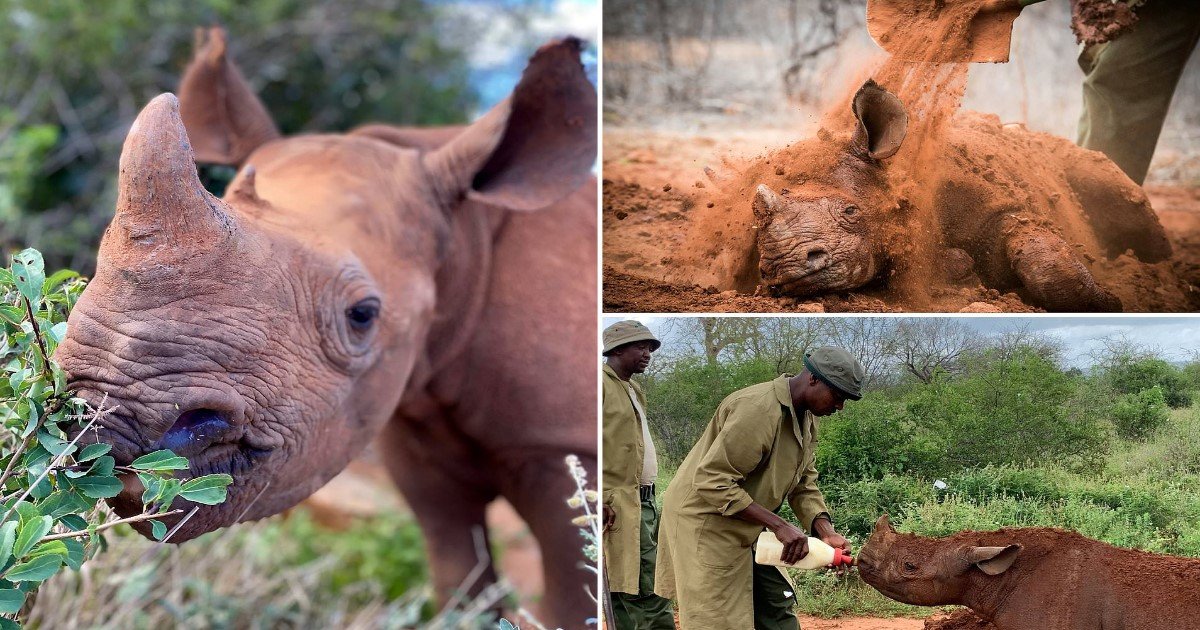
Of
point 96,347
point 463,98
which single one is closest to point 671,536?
point 96,347

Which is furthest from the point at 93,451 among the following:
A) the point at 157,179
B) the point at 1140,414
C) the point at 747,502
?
the point at 1140,414

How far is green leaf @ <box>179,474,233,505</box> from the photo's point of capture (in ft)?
7.52

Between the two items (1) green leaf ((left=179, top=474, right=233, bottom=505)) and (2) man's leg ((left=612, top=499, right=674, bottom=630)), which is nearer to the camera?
(1) green leaf ((left=179, top=474, right=233, bottom=505))

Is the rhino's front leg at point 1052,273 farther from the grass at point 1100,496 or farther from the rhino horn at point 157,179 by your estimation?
the rhino horn at point 157,179

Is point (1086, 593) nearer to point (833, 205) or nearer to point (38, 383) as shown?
point (833, 205)

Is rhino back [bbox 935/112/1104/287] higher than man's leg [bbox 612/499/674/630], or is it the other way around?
rhino back [bbox 935/112/1104/287]

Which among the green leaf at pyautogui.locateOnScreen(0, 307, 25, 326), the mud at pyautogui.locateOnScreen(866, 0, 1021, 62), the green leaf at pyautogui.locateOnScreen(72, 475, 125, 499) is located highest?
the mud at pyautogui.locateOnScreen(866, 0, 1021, 62)

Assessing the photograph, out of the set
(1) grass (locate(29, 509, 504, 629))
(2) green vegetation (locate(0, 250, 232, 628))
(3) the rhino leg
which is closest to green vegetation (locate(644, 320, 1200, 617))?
(3) the rhino leg

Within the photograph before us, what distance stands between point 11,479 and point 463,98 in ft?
20.9

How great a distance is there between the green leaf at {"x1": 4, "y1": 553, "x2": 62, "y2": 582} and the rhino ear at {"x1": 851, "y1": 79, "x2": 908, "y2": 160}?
1.74 meters

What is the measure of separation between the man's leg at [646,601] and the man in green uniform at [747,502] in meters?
0.05

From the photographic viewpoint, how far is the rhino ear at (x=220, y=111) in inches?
161

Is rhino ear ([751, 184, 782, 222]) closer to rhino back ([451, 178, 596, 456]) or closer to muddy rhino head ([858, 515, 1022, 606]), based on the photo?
muddy rhino head ([858, 515, 1022, 606])

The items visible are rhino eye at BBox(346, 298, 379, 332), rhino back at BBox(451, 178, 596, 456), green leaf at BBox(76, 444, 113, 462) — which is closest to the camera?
green leaf at BBox(76, 444, 113, 462)
